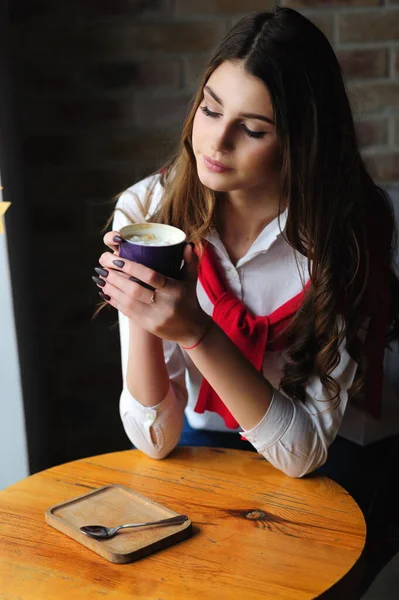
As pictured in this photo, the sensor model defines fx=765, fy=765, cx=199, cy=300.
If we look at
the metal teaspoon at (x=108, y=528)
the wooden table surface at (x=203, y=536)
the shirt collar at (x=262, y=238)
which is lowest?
the wooden table surface at (x=203, y=536)

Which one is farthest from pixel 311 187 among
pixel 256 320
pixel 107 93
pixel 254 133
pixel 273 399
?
pixel 107 93

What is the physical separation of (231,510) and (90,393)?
112cm

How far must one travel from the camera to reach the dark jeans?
1514 mm

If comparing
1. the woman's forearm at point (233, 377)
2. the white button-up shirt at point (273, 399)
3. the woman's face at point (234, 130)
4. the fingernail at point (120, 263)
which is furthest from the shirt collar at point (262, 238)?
the fingernail at point (120, 263)

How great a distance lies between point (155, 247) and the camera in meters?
1.04

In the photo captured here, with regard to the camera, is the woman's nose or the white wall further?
the white wall

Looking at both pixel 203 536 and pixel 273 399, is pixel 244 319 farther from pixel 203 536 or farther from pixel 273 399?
pixel 203 536

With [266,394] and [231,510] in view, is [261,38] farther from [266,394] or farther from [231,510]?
[231,510]

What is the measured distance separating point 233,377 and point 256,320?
0.24 meters

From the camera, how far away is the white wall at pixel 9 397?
1.73m

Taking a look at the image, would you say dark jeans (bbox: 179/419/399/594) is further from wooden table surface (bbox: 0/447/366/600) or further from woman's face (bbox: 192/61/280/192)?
woman's face (bbox: 192/61/280/192)

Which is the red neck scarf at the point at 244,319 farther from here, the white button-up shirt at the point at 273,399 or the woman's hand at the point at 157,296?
the woman's hand at the point at 157,296

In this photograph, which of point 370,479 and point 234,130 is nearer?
point 234,130

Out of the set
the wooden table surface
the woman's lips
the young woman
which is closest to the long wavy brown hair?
the young woman
